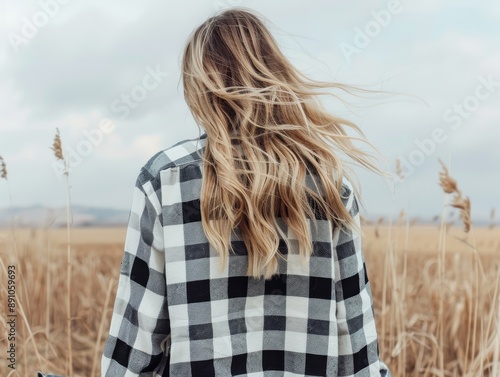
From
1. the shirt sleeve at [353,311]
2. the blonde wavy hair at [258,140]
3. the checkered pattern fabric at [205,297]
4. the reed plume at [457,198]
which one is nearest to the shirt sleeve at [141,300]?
the checkered pattern fabric at [205,297]

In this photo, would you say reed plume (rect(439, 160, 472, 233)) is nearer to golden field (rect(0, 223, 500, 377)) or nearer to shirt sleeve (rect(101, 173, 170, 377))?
golden field (rect(0, 223, 500, 377))

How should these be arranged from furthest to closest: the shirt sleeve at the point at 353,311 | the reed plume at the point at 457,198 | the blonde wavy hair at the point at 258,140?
the reed plume at the point at 457,198
the shirt sleeve at the point at 353,311
the blonde wavy hair at the point at 258,140

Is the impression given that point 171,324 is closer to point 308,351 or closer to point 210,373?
point 210,373

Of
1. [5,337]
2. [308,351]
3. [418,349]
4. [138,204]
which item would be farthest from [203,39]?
[418,349]

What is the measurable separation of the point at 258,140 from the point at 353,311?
0.37m

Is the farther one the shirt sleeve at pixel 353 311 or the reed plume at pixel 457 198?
the reed plume at pixel 457 198

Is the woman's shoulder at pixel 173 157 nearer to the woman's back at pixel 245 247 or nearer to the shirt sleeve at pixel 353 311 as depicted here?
the woman's back at pixel 245 247

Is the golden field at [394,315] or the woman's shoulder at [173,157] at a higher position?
the woman's shoulder at [173,157]

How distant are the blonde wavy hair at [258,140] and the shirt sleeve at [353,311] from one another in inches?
1.6

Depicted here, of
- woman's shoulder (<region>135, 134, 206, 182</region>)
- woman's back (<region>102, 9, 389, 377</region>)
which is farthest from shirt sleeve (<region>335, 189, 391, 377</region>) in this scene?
woman's shoulder (<region>135, 134, 206, 182</region>)

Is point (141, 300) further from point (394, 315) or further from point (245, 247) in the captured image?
point (394, 315)

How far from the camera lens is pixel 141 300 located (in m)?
0.99

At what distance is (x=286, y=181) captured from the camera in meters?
0.93

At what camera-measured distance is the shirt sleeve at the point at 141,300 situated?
0.99 m
